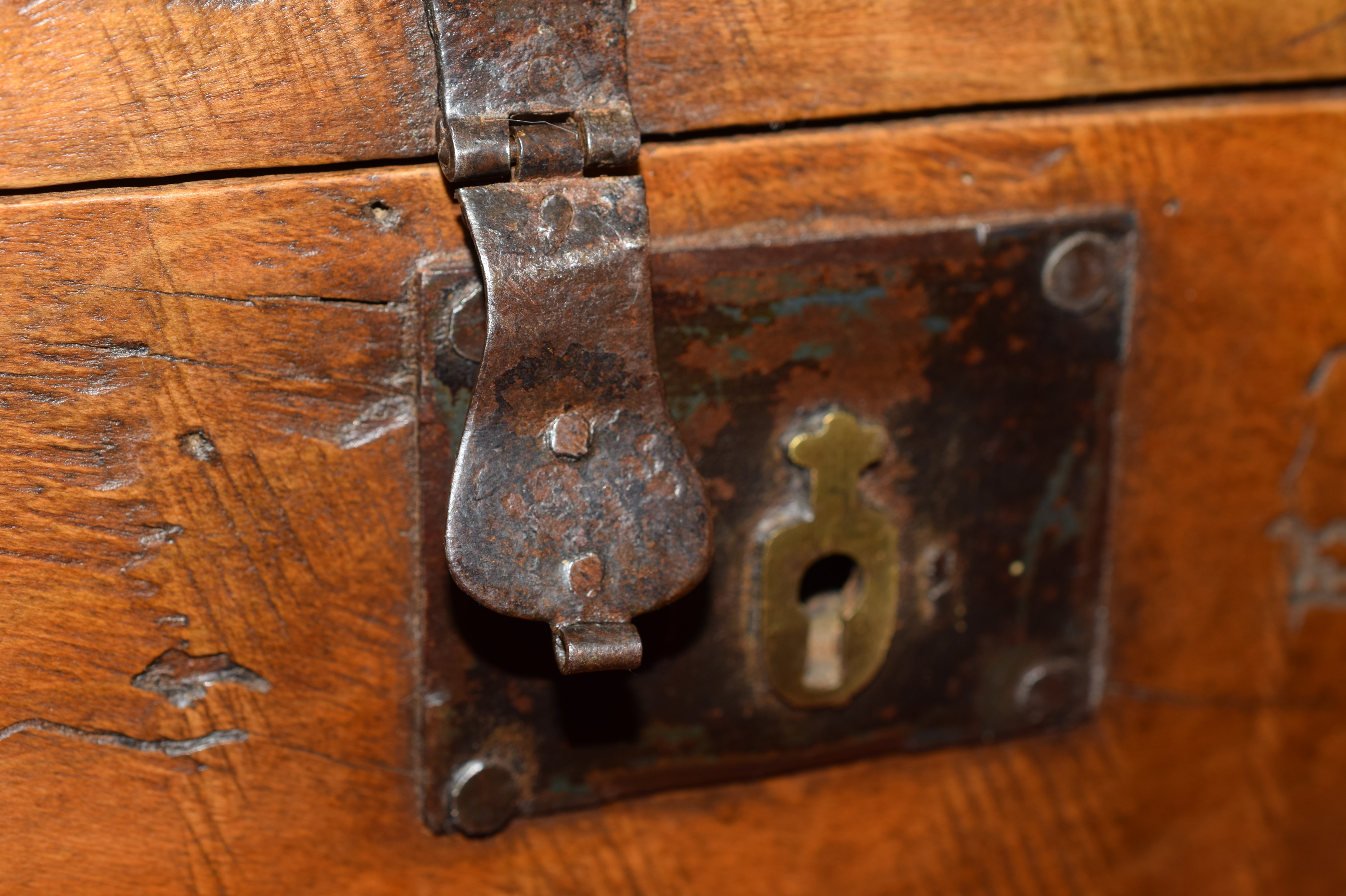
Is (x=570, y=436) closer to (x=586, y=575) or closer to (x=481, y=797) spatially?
(x=586, y=575)

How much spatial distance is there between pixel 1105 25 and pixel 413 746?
52cm

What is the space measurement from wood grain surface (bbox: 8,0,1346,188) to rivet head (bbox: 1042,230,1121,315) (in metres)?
0.08

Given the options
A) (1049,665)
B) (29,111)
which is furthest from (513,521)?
(1049,665)

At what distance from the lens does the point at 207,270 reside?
A: 51 cm

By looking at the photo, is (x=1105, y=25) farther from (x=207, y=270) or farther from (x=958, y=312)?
(x=207, y=270)

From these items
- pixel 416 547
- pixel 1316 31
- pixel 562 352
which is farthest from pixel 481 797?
pixel 1316 31

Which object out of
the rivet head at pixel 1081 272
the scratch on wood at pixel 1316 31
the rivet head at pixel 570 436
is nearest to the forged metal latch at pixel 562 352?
the rivet head at pixel 570 436

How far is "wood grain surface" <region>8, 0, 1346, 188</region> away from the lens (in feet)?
1.57

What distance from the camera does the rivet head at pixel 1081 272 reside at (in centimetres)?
63

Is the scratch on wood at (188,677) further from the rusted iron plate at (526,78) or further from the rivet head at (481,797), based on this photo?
the rusted iron plate at (526,78)

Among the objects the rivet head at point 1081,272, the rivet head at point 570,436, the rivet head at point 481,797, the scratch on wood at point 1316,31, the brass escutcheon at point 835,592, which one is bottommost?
the rivet head at point 481,797

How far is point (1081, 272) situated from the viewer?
2.08ft

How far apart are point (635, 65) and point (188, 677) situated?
0.36 meters

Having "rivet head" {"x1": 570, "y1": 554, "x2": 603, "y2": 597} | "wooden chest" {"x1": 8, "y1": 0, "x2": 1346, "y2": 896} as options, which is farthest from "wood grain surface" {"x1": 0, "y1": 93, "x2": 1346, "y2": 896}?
"rivet head" {"x1": 570, "y1": 554, "x2": 603, "y2": 597}
